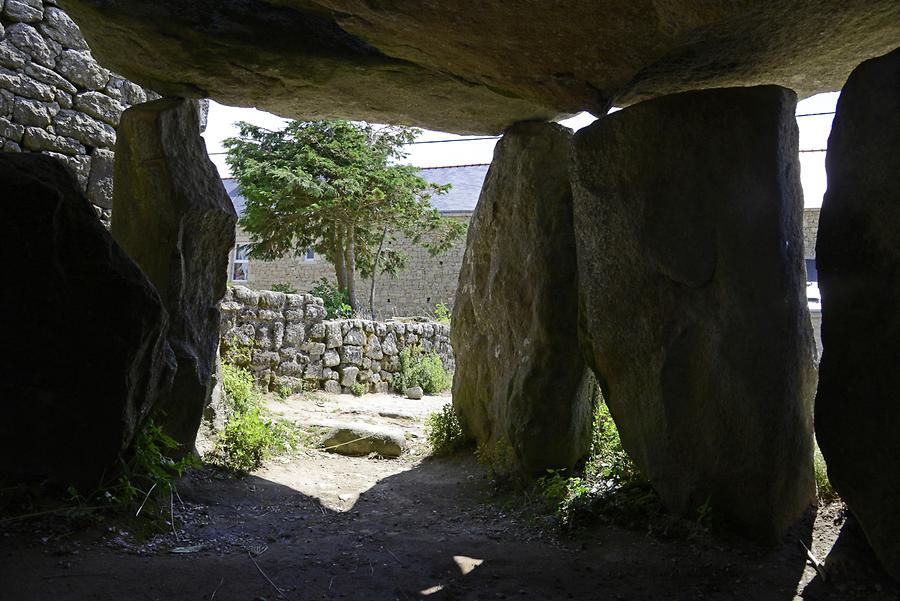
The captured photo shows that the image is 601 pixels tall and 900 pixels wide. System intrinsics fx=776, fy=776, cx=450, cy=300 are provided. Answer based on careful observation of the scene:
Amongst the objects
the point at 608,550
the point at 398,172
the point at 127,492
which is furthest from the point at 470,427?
the point at 398,172

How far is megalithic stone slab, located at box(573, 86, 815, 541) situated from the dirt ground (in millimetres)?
283

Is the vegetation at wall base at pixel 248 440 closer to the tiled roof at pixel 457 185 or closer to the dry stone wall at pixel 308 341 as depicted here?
the dry stone wall at pixel 308 341

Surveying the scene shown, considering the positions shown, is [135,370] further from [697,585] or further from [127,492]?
[697,585]

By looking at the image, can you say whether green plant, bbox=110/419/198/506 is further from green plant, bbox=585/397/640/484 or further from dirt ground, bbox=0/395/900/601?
green plant, bbox=585/397/640/484

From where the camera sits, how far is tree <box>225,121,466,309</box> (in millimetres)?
14719

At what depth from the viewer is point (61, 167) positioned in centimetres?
372

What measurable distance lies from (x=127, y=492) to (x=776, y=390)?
3.08m

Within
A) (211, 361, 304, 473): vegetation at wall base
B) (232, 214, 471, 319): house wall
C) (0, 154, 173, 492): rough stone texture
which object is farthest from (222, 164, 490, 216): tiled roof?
(0, 154, 173, 492): rough stone texture

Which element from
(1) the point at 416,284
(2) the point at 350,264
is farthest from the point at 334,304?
(1) the point at 416,284

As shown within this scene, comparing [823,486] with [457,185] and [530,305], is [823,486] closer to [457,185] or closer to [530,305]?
[530,305]

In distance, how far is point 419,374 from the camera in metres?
11.8

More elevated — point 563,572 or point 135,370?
point 135,370

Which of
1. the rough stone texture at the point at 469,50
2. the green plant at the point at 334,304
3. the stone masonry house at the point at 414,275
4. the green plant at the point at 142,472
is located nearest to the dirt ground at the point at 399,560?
the green plant at the point at 142,472

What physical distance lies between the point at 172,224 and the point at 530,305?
2.35 m
